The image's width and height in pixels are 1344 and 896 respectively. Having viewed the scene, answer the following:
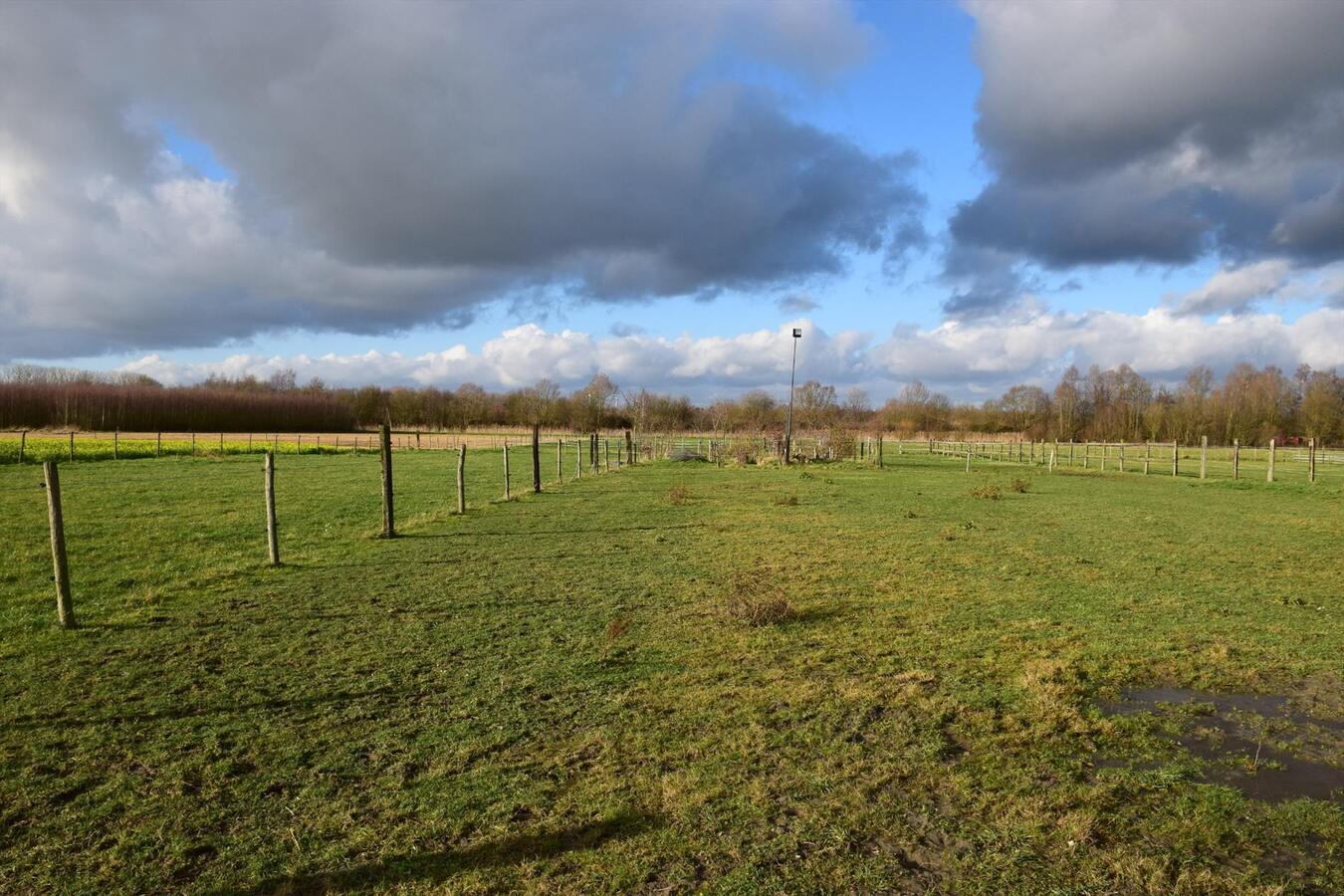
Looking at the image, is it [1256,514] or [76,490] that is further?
[76,490]

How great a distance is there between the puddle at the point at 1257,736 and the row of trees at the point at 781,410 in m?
50.9

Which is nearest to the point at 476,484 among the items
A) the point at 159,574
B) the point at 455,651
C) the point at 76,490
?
the point at 76,490

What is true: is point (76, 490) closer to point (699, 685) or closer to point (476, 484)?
point (476, 484)

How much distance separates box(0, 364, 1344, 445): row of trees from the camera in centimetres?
7308

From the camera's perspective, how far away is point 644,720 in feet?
16.0

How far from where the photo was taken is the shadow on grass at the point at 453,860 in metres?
3.11

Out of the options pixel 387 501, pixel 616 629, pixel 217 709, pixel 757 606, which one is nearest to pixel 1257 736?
pixel 757 606

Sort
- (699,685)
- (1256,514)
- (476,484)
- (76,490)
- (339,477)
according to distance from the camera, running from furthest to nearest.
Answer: (339,477), (476,484), (76,490), (1256,514), (699,685)

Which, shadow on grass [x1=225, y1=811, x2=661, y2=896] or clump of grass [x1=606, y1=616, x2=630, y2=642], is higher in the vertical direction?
shadow on grass [x1=225, y1=811, x2=661, y2=896]

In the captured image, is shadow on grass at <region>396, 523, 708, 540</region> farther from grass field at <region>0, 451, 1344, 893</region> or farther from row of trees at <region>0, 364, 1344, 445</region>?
row of trees at <region>0, 364, 1344, 445</region>

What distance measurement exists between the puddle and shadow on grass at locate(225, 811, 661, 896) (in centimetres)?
293

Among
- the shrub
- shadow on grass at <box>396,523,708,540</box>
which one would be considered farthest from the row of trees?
shadow on grass at <box>396,523,708,540</box>

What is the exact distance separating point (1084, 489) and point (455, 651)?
23711 millimetres

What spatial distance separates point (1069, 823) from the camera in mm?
3633
